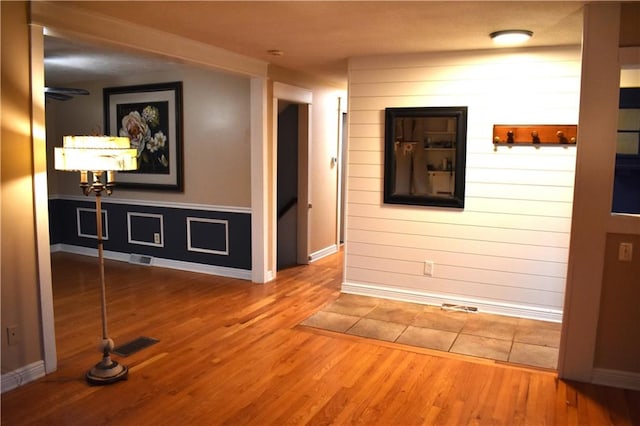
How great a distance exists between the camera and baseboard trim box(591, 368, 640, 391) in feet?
10.3

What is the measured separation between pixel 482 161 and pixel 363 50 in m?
1.45

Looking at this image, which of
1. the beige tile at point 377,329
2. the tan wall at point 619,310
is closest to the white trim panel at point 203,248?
the beige tile at point 377,329

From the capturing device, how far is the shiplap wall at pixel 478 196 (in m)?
4.21

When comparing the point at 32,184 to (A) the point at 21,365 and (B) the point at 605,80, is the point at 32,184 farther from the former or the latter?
(B) the point at 605,80

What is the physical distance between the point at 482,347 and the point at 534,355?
1.18 ft

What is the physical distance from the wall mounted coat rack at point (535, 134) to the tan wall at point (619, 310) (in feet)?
4.27

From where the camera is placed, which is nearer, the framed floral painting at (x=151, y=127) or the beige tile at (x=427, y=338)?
the beige tile at (x=427, y=338)

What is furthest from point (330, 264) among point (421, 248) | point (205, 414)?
point (205, 414)

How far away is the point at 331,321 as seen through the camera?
14.0ft

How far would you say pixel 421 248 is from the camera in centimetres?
477

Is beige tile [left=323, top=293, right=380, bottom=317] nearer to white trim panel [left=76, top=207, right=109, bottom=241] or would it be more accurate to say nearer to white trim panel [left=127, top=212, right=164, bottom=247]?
white trim panel [left=127, top=212, right=164, bottom=247]

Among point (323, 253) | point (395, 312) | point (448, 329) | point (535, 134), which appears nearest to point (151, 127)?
point (323, 253)

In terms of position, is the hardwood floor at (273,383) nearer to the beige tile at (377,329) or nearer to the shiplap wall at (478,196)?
the beige tile at (377,329)

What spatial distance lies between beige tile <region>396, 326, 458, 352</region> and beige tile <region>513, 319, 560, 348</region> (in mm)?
528
